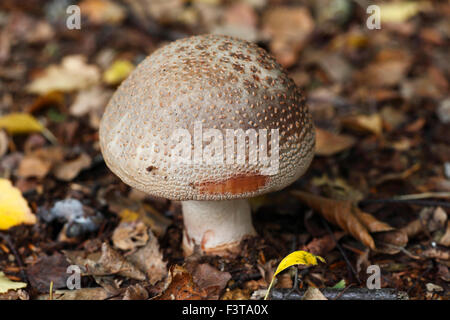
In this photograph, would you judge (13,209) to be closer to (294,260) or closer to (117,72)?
(294,260)

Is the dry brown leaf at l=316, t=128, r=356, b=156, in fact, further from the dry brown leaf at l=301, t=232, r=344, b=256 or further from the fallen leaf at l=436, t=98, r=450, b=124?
the dry brown leaf at l=301, t=232, r=344, b=256

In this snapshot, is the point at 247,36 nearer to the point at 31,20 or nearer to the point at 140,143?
the point at 31,20

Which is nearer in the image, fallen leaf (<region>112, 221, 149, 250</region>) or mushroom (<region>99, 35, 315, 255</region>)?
mushroom (<region>99, 35, 315, 255</region>)

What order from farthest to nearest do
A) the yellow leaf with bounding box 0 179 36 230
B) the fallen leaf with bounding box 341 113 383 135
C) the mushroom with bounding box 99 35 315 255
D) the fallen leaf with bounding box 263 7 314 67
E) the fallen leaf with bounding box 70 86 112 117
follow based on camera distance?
the fallen leaf with bounding box 263 7 314 67 < the fallen leaf with bounding box 70 86 112 117 < the fallen leaf with bounding box 341 113 383 135 < the yellow leaf with bounding box 0 179 36 230 < the mushroom with bounding box 99 35 315 255

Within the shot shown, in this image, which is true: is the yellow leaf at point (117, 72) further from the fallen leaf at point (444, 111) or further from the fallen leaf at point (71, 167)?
the fallen leaf at point (444, 111)

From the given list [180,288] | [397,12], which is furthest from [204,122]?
[397,12]

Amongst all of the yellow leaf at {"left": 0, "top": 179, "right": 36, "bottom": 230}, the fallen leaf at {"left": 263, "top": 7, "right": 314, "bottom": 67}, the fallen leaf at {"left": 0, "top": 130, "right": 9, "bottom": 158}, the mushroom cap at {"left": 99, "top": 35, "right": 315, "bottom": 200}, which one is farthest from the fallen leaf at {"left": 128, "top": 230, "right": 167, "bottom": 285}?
the fallen leaf at {"left": 263, "top": 7, "right": 314, "bottom": 67}

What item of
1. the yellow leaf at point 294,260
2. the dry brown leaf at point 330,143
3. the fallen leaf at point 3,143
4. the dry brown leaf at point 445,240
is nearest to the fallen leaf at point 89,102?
the fallen leaf at point 3,143

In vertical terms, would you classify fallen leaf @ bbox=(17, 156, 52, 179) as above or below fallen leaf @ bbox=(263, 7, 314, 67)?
below
